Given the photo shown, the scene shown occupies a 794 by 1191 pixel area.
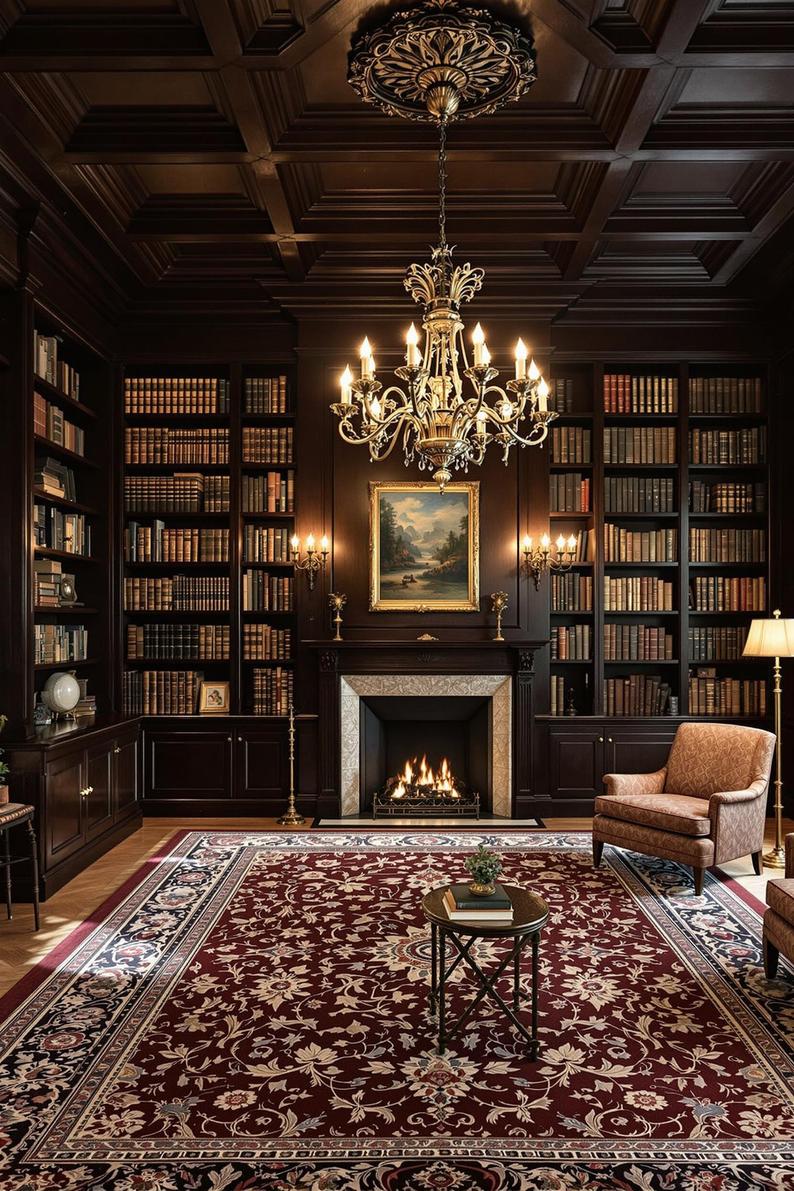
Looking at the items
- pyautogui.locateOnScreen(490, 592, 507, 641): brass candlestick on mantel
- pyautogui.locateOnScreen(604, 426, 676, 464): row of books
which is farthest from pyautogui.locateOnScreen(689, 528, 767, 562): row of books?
pyautogui.locateOnScreen(490, 592, 507, 641): brass candlestick on mantel

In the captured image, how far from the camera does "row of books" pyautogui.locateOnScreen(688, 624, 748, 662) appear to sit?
271 inches

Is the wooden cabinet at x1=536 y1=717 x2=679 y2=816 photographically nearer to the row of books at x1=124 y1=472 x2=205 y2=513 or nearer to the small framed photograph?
the small framed photograph

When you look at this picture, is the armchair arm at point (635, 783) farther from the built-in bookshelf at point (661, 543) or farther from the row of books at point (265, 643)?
the row of books at point (265, 643)

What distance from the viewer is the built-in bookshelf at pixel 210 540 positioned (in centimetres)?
683

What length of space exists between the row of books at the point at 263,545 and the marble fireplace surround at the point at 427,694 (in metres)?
1.14

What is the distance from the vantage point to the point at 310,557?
662 cm

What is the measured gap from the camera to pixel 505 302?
658 centimetres

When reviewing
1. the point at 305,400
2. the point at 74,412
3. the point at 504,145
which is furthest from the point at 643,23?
the point at 74,412

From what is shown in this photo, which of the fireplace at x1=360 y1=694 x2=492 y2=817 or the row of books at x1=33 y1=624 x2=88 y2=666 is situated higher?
the row of books at x1=33 y1=624 x2=88 y2=666

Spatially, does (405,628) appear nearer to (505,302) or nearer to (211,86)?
Result: (505,302)

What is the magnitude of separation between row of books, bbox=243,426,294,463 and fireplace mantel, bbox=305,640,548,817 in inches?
62.5

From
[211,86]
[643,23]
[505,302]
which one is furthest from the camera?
[505,302]

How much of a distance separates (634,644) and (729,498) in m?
1.42

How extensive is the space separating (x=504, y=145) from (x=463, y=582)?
10.3ft
